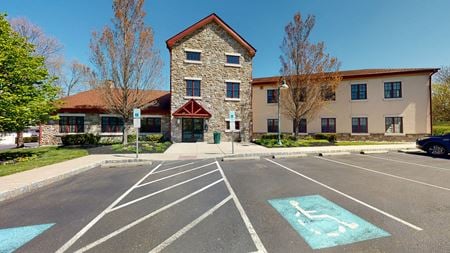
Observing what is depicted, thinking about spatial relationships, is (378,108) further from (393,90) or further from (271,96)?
(271,96)

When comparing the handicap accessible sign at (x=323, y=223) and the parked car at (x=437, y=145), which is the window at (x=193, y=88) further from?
the parked car at (x=437, y=145)

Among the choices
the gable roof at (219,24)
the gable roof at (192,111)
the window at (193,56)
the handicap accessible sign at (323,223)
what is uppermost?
the gable roof at (219,24)

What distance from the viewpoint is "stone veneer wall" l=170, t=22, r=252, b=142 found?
19.7 meters

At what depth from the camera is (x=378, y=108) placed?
2136cm

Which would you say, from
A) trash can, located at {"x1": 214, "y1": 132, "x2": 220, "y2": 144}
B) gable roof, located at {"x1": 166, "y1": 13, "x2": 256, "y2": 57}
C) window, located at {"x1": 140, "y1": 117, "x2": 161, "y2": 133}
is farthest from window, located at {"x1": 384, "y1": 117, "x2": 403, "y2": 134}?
window, located at {"x1": 140, "y1": 117, "x2": 161, "y2": 133}

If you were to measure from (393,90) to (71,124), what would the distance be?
35115mm

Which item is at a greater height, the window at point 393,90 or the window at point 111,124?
the window at point 393,90

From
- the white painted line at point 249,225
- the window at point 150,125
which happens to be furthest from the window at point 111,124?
the white painted line at point 249,225

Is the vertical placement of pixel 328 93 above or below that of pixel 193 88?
below

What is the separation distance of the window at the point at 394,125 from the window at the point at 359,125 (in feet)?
6.83

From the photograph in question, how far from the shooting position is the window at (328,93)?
20172mm

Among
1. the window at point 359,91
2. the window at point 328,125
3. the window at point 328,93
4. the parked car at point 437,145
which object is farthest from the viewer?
the window at point 328,125

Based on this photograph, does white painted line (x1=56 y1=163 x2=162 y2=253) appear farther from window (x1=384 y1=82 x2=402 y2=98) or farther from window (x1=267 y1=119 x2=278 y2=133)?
window (x1=384 y1=82 x2=402 y2=98)

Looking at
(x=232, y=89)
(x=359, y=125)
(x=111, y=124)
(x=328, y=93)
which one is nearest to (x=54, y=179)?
(x=111, y=124)
